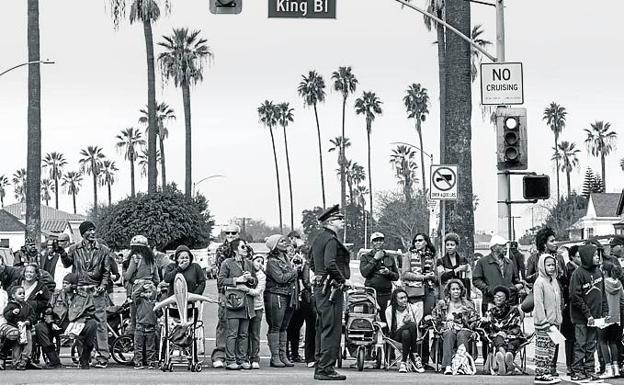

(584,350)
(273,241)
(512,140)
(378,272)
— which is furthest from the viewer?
(512,140)

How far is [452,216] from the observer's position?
72.9ft

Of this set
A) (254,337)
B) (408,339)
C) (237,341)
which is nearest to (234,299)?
(237,341)

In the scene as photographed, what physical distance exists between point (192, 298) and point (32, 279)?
254cm

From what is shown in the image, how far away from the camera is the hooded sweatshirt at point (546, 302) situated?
45.2ft

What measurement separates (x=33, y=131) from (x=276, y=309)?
14313 mm

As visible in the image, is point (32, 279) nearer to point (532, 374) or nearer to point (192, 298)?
point (192, 298)

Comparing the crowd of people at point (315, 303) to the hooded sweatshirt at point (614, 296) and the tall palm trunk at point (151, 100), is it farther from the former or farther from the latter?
the tall palm trunk at point (151, 100)

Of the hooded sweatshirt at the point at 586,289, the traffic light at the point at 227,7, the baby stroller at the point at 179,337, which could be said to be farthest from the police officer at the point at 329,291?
the traffic light at the point at 227,7

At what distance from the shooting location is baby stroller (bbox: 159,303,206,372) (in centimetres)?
1522

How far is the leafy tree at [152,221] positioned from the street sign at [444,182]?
27.6 metres

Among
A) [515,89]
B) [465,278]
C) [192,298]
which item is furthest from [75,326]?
[515,89]

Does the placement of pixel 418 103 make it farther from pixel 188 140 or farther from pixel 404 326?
pixel 404 326

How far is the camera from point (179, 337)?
15.4 meters

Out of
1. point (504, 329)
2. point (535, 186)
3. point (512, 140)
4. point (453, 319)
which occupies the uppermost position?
point (512, 140)
